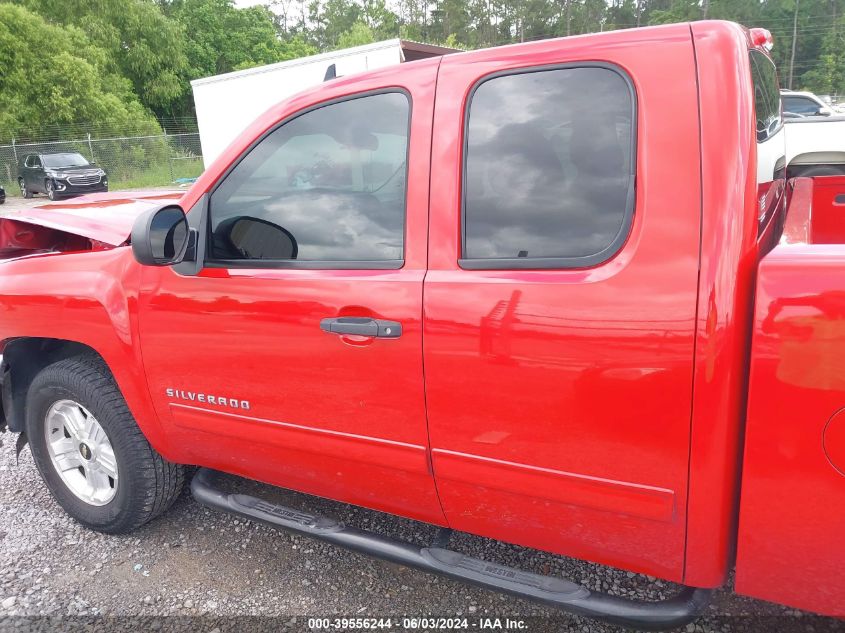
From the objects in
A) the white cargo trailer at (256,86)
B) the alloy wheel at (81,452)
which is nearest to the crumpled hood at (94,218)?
the alloy wheel at (81,452)

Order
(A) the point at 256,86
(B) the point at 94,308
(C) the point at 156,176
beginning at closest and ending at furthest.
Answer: (B) the point at 94,308 → (A) the point at 256,86 → (C) the point at 156,176

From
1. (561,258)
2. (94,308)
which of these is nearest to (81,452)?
(94,308)

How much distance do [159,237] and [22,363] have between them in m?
1.47

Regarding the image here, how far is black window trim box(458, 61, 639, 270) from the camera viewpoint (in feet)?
5.27

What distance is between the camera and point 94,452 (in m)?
2.86

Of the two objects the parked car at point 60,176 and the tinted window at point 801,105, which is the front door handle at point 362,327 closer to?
the tinted window at point 801,105

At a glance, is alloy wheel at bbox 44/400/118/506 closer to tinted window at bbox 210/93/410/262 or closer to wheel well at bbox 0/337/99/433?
wheel well at bbox 0/337/99/433

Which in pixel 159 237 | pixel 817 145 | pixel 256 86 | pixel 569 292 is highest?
pixel 256 86

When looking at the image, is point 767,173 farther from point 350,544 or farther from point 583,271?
point 350,544

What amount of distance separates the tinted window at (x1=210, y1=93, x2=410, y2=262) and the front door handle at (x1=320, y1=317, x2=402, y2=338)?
7.9 inches

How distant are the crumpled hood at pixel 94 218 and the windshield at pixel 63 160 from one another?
66.3 ft

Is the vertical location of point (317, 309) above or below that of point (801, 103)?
below

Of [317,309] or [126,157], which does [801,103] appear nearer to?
[317,309]

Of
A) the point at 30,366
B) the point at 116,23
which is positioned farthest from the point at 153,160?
the point at 30,366
